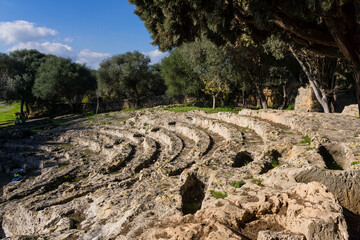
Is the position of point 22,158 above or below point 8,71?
below

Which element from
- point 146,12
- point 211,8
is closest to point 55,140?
point 146,12

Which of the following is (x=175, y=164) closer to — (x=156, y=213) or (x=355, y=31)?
(x=156, y=213)

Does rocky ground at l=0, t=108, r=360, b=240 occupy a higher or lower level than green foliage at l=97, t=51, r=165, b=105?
lower

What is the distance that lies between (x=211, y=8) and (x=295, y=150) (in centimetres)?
683

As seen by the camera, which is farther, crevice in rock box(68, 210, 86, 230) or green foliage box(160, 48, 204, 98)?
green foliage box(160, 48, 204, 98)

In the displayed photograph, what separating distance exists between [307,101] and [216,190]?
2396 cm

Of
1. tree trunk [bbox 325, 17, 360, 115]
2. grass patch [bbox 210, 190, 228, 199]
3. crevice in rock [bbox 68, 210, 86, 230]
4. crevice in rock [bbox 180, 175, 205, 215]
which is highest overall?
tree trunk [bbox 325, 17, 360, 115]

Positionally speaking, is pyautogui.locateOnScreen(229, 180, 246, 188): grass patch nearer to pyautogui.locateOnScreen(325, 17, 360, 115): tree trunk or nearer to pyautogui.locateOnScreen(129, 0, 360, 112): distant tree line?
pyautogui.locateOnScreen(129, 0, 360, 112): distant tree line

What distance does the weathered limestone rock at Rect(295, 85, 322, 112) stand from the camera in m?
25.7

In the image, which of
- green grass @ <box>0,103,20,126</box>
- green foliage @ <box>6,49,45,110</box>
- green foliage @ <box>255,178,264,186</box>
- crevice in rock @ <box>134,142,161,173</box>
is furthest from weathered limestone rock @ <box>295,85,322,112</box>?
green foliage @ <box>6,49,45,110</box>

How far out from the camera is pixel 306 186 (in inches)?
194

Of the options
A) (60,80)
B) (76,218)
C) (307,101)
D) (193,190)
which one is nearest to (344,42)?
(193,190)

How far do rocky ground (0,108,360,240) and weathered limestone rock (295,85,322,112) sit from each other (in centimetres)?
1107

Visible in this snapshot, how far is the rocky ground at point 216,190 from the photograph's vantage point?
427 cm
